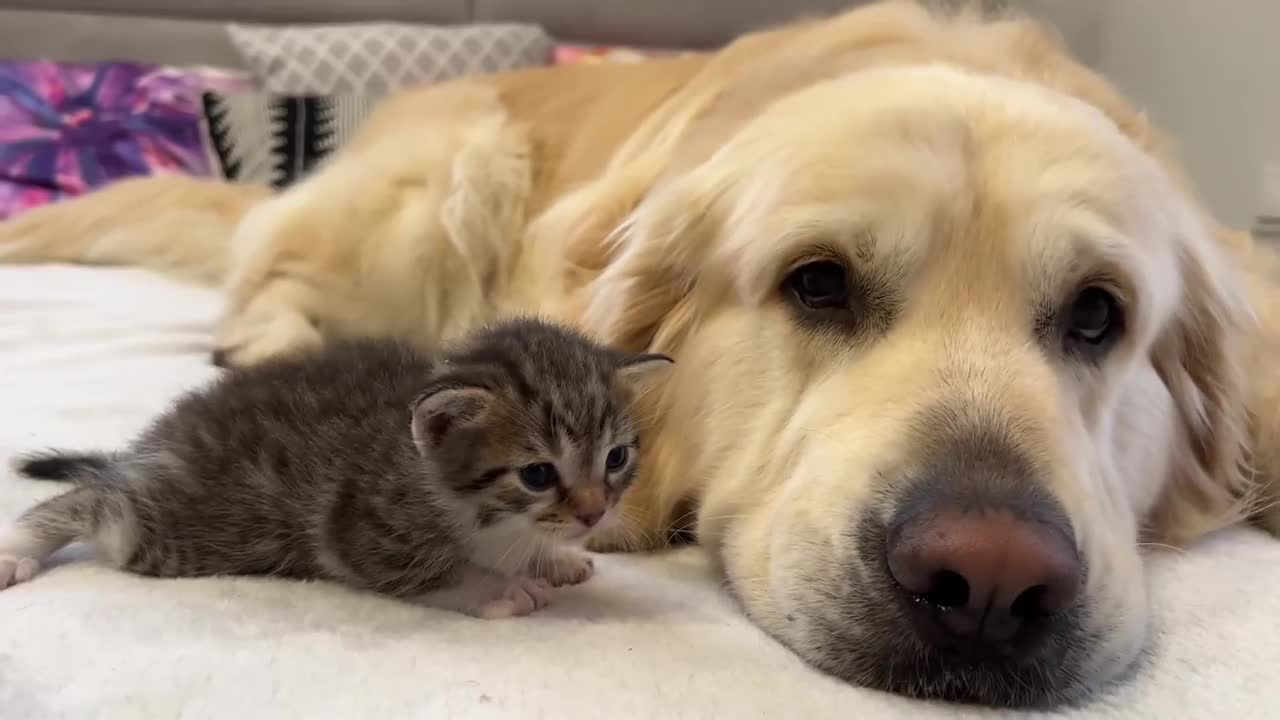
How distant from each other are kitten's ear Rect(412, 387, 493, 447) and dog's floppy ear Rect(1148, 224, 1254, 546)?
104 cm

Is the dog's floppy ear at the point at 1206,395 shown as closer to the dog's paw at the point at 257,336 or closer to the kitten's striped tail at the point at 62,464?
the kitten's striped tail at the point at 62,464

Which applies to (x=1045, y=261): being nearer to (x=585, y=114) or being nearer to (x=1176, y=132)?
(x=585, y=114)

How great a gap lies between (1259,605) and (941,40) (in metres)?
1.15

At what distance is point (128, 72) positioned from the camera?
4.06 meters

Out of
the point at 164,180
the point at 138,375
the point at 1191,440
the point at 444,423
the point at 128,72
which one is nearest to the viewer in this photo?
the point at 444,423

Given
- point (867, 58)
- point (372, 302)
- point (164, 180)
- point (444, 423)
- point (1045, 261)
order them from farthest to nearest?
point (164, 180), point (372, 302), point (867, 58), point (1045, 261), point (444, 423)

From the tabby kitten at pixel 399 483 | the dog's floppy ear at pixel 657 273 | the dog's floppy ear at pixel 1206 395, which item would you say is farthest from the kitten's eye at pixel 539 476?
the dog's floppy ear at pixel 1206 395

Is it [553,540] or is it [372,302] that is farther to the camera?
[372,302]

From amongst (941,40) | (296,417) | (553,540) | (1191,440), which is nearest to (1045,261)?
(1191,440)

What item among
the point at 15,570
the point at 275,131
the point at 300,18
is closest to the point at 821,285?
the point at 15,570

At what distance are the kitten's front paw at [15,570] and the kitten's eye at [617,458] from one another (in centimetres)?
67

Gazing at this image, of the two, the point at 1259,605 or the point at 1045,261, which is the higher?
the point at 1045,261

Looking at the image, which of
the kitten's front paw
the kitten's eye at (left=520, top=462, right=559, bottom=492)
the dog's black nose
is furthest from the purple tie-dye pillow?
the dog's black nose

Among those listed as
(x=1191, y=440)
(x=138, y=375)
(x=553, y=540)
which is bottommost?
(x=138, y=375)
